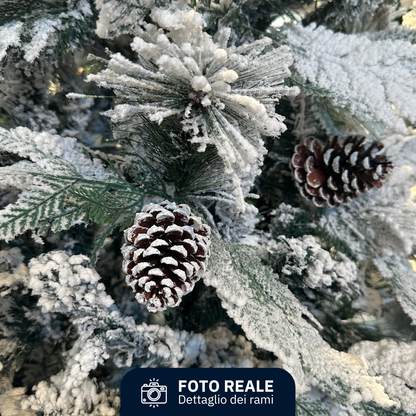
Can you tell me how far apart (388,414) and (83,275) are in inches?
14.1

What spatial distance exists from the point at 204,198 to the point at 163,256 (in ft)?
0.30

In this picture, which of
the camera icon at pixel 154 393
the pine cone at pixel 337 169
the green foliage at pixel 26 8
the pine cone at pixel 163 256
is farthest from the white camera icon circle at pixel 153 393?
the green foliage at pixel 26 8

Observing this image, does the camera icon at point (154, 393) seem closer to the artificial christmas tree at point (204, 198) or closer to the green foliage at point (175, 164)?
the artificial christmas tree at point (204, 198)

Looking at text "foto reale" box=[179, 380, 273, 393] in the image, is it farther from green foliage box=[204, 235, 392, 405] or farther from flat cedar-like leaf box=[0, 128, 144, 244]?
flat cedar-like leaf box=[0, 128, 144, 244]

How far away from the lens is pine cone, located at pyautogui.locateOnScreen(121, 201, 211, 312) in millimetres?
256

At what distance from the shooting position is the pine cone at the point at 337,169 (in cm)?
41

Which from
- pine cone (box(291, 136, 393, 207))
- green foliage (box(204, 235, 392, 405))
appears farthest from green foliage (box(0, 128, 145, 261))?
pine cone (box(291, 136, 393, 207))

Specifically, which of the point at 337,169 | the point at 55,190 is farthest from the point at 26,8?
the point at 337,169

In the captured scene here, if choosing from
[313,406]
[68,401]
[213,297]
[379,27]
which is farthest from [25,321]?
[379,27]

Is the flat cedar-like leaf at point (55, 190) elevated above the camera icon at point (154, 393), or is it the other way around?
the flat cedar-like leaf at point (55, 190)

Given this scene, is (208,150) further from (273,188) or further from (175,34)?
(273,188)

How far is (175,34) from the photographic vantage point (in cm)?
25

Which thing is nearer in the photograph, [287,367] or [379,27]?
[287,367]

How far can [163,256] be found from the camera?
27 cm
